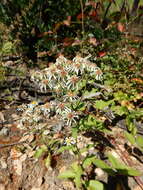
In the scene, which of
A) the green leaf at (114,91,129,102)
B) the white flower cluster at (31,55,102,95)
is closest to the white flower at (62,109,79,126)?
the white flower cluster at (31,55,102,95)

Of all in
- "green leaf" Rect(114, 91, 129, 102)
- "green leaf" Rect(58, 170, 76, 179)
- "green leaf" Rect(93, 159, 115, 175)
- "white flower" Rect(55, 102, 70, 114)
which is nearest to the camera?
"green leaf" Rect(93, 159, 115, 175)

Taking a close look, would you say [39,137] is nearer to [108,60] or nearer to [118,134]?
[118,134]

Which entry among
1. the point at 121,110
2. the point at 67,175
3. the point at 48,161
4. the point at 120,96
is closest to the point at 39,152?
the point at 48,161

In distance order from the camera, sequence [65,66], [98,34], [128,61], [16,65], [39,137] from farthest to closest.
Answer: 1. [16,65]
2. [98,34]
3. [128,61]
4. [39,137]
5. [65,66]

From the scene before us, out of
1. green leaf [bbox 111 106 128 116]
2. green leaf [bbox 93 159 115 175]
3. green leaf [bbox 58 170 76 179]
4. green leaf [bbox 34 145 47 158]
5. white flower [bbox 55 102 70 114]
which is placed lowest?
green leaf [bbox 58 170 76 179]

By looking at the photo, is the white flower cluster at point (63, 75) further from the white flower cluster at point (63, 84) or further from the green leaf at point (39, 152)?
the green leaf at point (39, 152)

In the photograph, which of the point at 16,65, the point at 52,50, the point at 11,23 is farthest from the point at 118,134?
the point at 11,23

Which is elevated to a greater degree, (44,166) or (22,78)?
(22,78)

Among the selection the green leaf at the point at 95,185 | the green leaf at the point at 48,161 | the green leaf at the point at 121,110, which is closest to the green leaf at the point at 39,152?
the green leaf at the point at 48,161

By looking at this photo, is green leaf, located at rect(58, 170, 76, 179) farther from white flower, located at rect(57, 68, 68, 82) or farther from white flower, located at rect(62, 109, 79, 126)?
white flower, located at rect(57, 68, 68, 82)

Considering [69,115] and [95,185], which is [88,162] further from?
[69,115]

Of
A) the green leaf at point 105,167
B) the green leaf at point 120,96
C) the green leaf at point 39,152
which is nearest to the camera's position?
the green leaf at point 105,167
